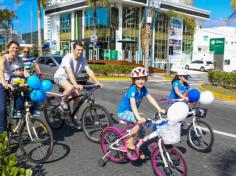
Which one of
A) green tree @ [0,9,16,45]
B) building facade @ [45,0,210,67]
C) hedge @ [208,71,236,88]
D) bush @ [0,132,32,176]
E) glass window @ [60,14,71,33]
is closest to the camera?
bush @ [0,132,32,176]

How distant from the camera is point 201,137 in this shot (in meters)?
5.09

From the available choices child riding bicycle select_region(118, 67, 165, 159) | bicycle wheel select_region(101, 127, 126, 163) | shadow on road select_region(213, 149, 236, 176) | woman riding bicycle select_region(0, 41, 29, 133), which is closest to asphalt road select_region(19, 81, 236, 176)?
shadow on road select_region(213, 149, 236, 176)

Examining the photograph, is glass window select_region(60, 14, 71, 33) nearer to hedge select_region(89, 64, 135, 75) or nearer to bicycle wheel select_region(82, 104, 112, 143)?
hedge select_region(89, 64, 135, 75)

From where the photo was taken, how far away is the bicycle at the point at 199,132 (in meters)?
4.98

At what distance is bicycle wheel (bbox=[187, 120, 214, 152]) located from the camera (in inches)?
196

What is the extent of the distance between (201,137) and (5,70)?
374 cm

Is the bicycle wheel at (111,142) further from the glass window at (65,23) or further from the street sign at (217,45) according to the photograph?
the street sign at (217,45)

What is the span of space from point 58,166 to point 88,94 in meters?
1.68

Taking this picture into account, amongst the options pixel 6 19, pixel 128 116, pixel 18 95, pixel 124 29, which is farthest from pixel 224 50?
pixel 18 95

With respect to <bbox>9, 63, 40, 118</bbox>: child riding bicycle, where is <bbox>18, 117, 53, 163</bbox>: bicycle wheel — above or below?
below

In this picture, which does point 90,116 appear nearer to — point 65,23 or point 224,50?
point 65,23

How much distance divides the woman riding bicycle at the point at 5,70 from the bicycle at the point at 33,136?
19 cm

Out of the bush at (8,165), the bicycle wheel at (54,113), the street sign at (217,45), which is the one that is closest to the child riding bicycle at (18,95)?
the bicycle wheel at (54,113)

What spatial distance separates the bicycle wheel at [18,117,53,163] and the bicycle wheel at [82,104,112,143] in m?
1.25
